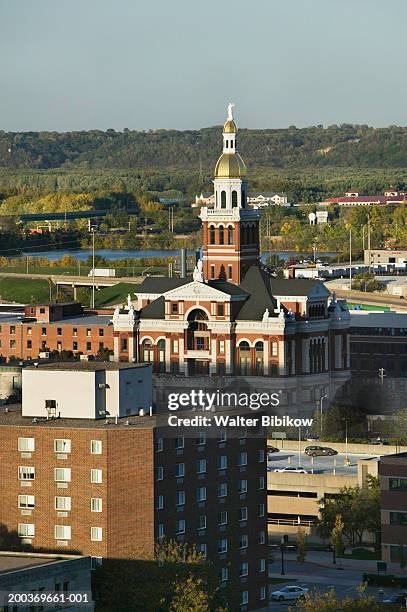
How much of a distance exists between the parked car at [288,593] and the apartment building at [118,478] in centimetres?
490

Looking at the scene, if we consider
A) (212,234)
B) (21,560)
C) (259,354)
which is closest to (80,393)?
(21,560)

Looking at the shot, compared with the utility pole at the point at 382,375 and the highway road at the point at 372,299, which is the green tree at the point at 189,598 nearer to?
the utility pole at the point at 382,375

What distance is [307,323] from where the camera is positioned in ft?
340

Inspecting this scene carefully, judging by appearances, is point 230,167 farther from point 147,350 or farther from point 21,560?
point 21,560

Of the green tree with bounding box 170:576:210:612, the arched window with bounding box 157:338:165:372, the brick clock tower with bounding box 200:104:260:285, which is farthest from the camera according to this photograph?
the brick clock tower with bounding box 200:104:260:285

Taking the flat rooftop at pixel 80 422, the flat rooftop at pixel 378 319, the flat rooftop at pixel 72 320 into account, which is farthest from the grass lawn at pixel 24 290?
the flat rooftop at pixel 80 422

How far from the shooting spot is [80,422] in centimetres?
5612

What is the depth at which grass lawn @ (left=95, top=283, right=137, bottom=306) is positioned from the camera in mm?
147188

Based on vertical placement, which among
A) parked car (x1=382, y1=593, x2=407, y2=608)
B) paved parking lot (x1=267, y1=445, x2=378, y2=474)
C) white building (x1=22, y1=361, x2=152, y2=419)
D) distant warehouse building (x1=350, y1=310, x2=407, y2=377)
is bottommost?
parked car (x1=382, y1=593, x2=407, y2=608)

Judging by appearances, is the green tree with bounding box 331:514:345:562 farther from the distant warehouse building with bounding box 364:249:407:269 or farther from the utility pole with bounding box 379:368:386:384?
the distant warehouse building with bounding box 364:249:407:269

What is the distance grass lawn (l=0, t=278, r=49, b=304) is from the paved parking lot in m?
72.0

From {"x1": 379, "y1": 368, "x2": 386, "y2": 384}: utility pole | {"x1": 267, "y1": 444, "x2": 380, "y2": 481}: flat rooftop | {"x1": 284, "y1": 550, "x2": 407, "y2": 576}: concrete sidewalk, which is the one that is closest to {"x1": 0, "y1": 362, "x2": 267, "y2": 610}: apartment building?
{"x1": 284, "y1": 550, "x2": 407, "y2": 576}: concrete sidewalk

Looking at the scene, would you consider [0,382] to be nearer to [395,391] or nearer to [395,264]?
[395,391]

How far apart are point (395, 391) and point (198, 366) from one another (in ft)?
24.7
